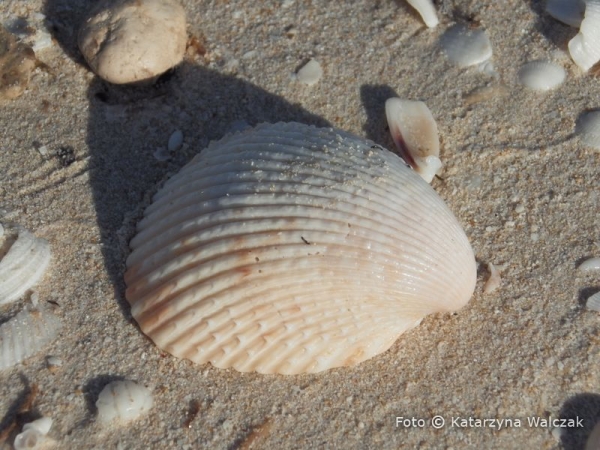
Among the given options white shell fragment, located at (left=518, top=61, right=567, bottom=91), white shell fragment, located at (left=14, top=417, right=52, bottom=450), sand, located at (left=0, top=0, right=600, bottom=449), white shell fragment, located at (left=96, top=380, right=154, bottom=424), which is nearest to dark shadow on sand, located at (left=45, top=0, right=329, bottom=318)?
sand, located at (left=0, top=0, right=600, bottom=449)

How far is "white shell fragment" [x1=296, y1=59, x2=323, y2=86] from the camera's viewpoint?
11.1 feet

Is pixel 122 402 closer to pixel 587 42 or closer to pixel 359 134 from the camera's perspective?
pixel 359 134

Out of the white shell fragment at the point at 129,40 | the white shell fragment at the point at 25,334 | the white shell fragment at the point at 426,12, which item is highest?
the white shell fragment at the point at 129,40

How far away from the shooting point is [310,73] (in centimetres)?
340

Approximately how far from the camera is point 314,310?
99.0 inches

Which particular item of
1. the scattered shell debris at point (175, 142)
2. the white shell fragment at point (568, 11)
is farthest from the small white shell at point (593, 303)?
the scattered shell debris at point (175, 142)

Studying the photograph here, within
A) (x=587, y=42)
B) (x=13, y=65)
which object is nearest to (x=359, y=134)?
(x=587, y=42)

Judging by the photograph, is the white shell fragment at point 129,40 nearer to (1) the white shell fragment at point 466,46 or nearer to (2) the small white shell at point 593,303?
(1) the white shell fragment at point 466,46

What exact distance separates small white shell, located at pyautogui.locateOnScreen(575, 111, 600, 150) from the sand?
46mm

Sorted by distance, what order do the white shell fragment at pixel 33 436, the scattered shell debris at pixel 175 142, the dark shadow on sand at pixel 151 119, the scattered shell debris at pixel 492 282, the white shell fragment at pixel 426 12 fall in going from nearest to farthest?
the white shell fragment at pixel 33 436, the scattered shell debris at pixel 492 282, the dark shadow on sand at pixel 151 119, the scattered shell debris at pixel 175 142, the white shell fragment at pixel 426 12

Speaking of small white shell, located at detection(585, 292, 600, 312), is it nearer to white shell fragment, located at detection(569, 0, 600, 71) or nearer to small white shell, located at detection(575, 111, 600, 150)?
small white shell, located at detection(575, 111, 600, 150)

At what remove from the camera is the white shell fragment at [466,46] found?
3.45m

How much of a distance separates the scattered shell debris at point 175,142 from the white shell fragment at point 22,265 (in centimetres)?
67

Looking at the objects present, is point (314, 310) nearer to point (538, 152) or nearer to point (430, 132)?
point (430, 132)
